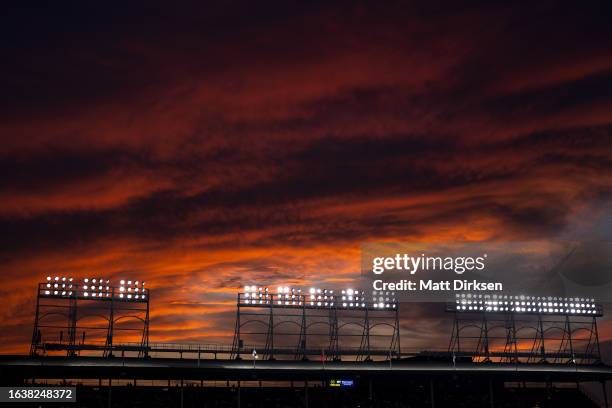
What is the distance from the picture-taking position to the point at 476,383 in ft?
362

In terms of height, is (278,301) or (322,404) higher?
A: (278,301)

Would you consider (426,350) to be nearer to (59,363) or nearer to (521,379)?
(521,379)

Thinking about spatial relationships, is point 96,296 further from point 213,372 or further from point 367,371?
point 367,371

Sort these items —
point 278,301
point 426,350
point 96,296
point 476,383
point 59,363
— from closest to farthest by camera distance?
point 59,363 < point 96,296 < point 278,301 < point 426,350 < point 476,383

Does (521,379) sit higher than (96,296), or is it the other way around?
(96,296)

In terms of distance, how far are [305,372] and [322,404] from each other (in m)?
11.2

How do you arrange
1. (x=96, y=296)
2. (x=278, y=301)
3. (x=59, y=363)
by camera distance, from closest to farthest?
(x=59, y=363)
(x=96, y=296)
(x=278, y=301)

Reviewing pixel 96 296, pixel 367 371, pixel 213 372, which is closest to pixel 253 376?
pixel 213 372

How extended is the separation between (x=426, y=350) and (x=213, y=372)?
1161 inches

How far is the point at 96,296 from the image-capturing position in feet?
293

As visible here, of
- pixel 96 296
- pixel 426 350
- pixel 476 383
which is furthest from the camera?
pixel 476 383

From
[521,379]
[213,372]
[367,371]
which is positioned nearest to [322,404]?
[367,371]

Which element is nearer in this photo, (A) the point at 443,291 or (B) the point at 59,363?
(B) the point at 59,363

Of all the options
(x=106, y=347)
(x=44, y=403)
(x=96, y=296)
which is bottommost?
(x=44, y=403)
